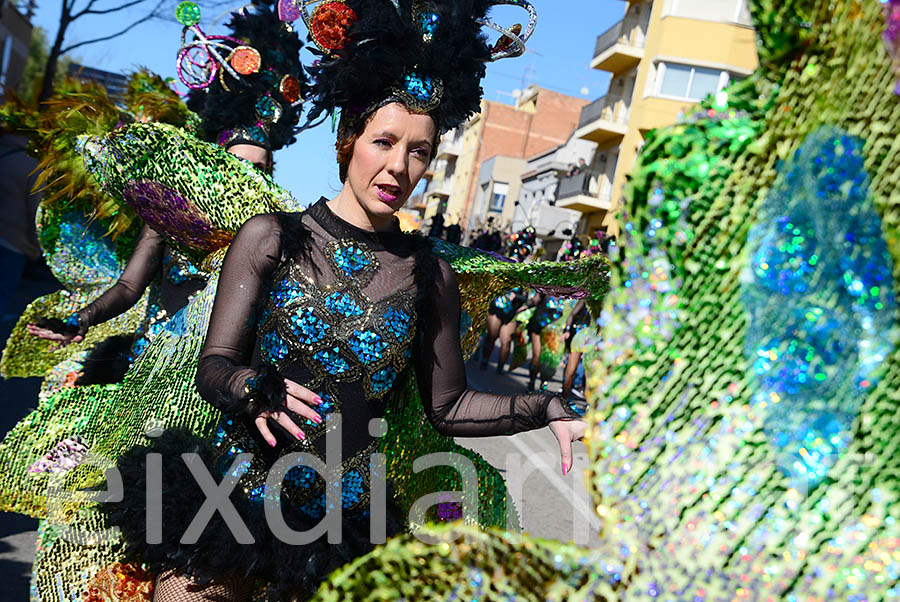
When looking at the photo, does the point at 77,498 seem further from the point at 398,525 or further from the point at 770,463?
the point at 770,463

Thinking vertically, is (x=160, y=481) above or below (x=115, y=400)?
below

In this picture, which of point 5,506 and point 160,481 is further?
point 5,506

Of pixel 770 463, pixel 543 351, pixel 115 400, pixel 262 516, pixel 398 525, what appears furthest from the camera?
pixel 543 351

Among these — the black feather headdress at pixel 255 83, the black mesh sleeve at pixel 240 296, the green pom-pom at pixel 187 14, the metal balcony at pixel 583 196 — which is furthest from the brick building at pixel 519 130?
the black mesh sleeve at pixel 240 296

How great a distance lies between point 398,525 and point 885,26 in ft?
5.80

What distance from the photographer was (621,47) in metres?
35.8

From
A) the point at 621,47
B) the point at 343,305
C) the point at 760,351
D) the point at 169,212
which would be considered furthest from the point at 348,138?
the point at 621,47

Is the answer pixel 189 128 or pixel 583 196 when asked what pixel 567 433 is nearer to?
pixel 189 128

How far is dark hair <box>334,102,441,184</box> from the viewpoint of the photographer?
230cm

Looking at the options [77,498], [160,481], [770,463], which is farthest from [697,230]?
[77,498]

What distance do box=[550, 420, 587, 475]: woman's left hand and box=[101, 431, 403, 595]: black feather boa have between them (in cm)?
53

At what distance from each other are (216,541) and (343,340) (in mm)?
536

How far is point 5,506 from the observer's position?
296 cm

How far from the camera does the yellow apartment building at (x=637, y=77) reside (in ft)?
108
